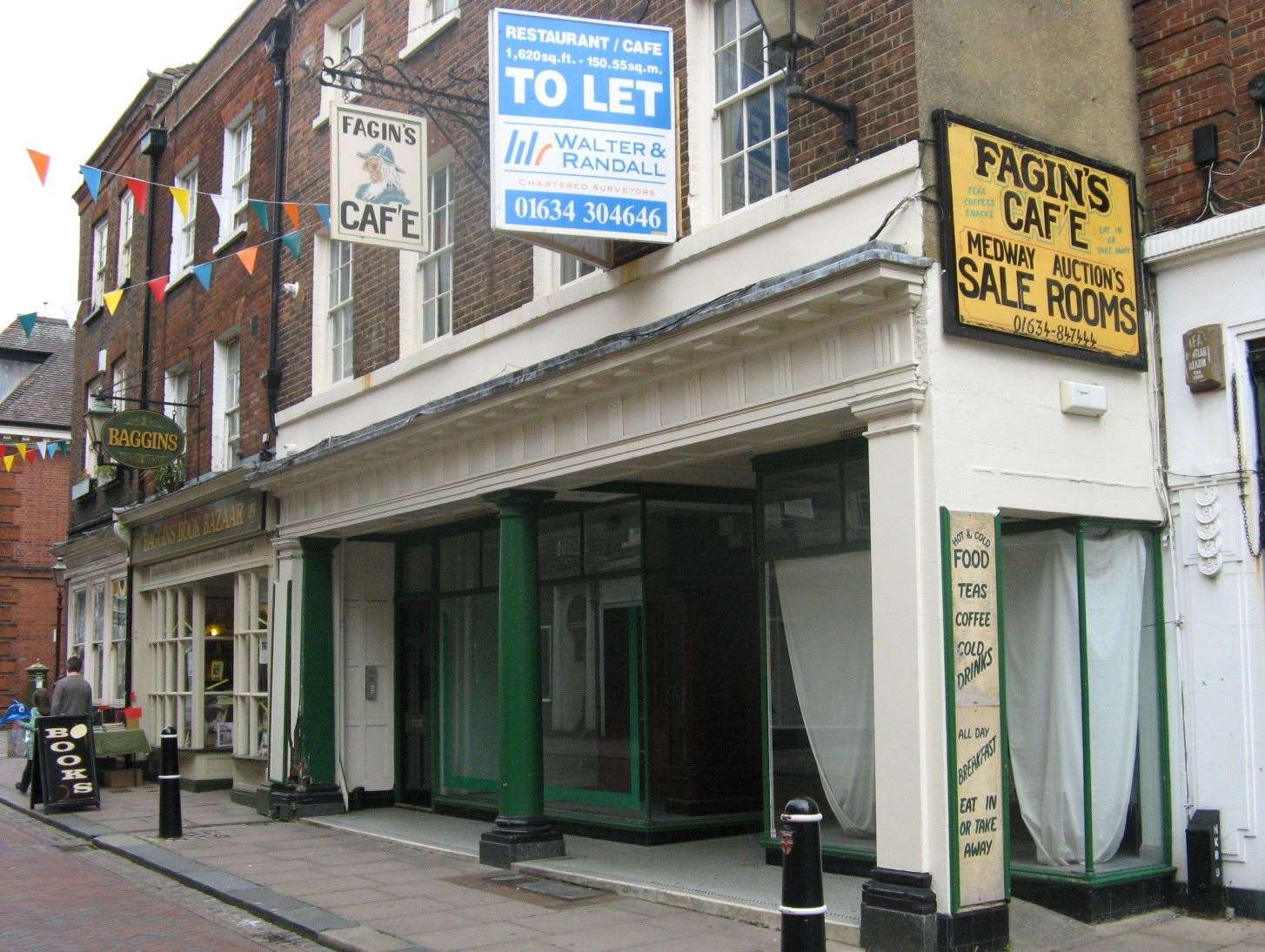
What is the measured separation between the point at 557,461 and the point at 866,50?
4.00 meters

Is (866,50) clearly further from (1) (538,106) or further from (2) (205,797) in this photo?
(2) (205,797)

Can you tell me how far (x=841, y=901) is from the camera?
26.7 ft

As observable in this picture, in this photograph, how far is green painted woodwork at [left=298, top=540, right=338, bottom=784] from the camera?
14547 mm

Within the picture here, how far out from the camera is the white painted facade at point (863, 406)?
24.6 feet

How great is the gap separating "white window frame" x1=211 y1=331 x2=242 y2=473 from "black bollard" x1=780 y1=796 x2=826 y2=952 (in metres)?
13.4

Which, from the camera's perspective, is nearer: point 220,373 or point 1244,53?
point 1244,53

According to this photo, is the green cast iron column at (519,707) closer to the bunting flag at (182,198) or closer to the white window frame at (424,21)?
the white window frame at (424,21)

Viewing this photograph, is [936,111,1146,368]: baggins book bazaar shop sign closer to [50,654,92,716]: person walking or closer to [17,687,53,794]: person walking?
[17,687,53,794]: person walking

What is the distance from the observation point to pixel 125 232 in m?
22.0

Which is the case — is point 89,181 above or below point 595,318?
above

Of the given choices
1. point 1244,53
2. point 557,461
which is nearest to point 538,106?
point 557,461

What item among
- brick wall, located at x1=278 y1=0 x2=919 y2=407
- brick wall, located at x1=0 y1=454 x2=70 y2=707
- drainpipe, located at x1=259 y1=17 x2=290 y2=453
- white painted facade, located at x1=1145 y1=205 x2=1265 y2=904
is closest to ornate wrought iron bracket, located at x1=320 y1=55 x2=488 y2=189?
brick wall, located at x1=278 y1=0 x2=919 y2=407

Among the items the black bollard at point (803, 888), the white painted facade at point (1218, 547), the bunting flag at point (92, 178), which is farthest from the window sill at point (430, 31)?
the black bollard at point (803, 888)

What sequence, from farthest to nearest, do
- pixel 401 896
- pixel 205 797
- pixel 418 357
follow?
pixel 205 797
pixel 418 357
pixel 401 896
